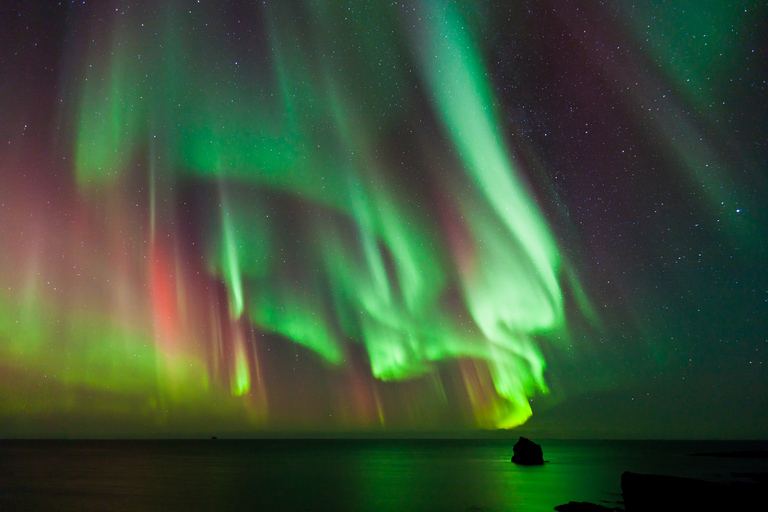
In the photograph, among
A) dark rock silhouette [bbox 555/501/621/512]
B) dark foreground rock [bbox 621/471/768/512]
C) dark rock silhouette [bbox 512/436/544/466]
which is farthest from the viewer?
dark rock silhouette [bbox 512/436/544/466]

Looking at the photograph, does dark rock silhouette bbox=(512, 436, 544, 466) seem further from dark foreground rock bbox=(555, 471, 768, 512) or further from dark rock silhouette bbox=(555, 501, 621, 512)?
dark foreground rock bbox=(555, 471, 768, 512)

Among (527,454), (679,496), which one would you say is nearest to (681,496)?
(679,496)

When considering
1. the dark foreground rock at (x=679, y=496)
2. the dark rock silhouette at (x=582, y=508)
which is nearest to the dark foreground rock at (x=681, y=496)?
the dark foreground rock at (x=679, y=496)

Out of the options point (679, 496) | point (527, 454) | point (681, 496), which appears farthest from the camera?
point (527, 454)

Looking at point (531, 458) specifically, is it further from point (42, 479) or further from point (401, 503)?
point (42, 479)

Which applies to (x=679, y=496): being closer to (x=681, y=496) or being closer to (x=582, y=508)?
(x=681, y=496)

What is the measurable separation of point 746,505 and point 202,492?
41.5 meters

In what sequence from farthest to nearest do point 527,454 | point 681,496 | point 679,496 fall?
point 527,454
point 679,496
point 681,496

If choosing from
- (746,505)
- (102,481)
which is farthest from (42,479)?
(746,505)

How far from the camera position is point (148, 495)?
44.8 metres

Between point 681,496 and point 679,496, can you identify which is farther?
point 679,496

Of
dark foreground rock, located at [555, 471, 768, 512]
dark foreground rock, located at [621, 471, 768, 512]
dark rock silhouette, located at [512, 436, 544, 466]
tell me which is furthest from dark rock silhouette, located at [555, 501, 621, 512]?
dark rock silhouette, located at [512, 436, 544, 466]

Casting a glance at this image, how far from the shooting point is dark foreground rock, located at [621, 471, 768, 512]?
26.0 metres

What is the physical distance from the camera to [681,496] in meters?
27.6
